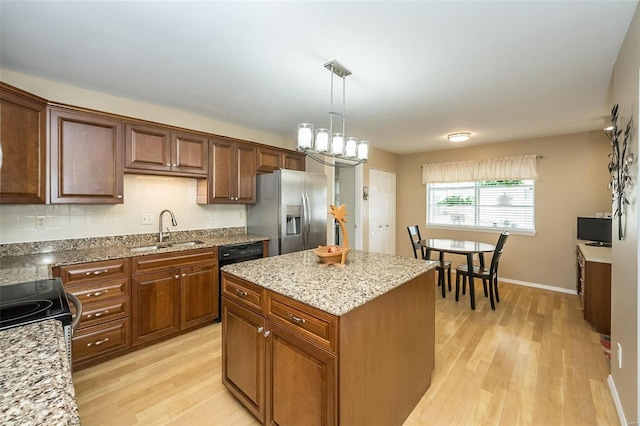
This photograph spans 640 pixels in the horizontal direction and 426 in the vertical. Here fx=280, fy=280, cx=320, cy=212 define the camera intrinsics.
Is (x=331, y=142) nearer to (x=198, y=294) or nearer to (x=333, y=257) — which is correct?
(x=333, y=257)

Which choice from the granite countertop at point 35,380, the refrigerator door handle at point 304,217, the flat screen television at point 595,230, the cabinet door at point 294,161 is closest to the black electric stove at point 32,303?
the granite countertop at point 35,380

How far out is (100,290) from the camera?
Result: 2330 millimetres

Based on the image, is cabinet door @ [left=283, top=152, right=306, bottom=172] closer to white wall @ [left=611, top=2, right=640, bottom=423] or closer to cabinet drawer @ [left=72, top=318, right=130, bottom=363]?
cabinet drawer @ [left=72, top=318, right=130, bottom=363]

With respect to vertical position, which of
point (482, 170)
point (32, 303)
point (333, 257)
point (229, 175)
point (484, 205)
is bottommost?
point (32, 303)

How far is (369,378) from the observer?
1.40 metres

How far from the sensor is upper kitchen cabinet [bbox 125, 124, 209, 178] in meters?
2.72

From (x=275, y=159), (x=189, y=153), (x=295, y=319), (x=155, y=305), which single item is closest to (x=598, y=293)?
(x=295, y=319)

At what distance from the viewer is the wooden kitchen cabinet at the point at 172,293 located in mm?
2551

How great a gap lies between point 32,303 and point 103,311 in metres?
1.24

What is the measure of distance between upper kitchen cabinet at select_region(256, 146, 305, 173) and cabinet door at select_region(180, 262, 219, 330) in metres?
1.48

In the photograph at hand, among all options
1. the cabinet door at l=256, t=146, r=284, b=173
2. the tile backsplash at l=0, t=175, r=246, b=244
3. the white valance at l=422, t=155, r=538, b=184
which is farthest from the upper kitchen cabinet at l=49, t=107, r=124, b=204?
the white valance at l=422, t=155, r=538, b=184

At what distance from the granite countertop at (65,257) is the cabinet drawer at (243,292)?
110cm

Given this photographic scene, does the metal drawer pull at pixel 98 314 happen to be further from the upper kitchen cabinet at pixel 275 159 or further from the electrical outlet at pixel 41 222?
the upper kitchen cabinet at pixel 275 159

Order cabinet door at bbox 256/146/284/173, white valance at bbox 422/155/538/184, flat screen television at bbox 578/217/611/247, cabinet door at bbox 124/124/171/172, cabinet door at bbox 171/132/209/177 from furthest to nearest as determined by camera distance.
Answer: white valance at bbox 422/155/538/184
cabinet door at bbox 256/146/284/173
flat screen television at bbox 578/217/611/247
cabinet door at bbox 171/132/209/177
cabinet door at bbox 124/124/171/172
